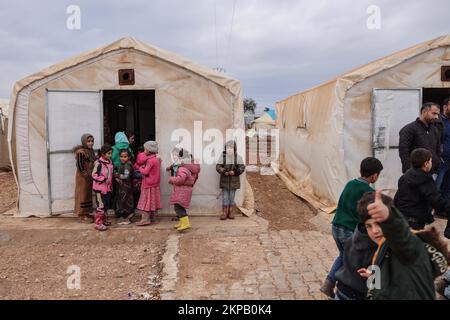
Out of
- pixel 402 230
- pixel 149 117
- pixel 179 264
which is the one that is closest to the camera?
pixel 402 230

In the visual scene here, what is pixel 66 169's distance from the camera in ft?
23.1

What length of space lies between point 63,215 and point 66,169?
32.7 inches

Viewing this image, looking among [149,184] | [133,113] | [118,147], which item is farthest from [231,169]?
[133,113]

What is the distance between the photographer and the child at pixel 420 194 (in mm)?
3693

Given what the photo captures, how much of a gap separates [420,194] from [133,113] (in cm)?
979

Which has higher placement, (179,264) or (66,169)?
(66,169)

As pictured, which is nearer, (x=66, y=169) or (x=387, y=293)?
(x=387, y=293)

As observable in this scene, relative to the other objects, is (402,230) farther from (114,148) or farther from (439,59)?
(439,59)

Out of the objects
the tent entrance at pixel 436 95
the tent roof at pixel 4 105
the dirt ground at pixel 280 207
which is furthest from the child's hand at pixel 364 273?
the tent roof at pixel 4 105

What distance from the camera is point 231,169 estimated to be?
6754mm

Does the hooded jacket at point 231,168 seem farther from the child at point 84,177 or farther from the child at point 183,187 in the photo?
the child at point 84,177

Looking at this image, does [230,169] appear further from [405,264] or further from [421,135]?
[405,264]
